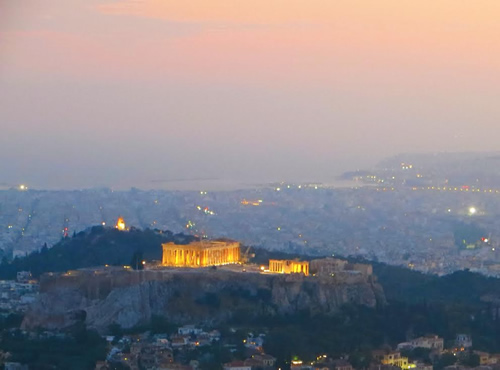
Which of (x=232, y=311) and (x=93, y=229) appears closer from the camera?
(x=232, y=311)

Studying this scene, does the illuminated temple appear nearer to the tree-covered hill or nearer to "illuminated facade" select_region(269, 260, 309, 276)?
"illuminated facade" select_region(269, 260, 309, 276)

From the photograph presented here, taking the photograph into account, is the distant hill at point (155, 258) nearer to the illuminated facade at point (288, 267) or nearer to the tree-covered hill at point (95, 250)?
the tree-covered hill at point (95, 250)

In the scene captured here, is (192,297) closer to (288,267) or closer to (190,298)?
(190,298)

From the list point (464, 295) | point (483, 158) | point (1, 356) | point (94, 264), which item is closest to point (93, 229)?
point (94, 264)

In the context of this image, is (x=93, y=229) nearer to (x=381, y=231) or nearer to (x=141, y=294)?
(x=141, y=294)

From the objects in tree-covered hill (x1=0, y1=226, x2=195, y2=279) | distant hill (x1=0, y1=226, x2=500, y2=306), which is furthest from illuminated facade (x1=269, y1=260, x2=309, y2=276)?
tree-covered hill (x1=0, y1=226, x2=195, y2=279)

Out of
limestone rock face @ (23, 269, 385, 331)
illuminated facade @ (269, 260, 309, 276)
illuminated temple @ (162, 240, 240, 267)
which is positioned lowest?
limestone rock face @ (23, 269, 385, 331)
